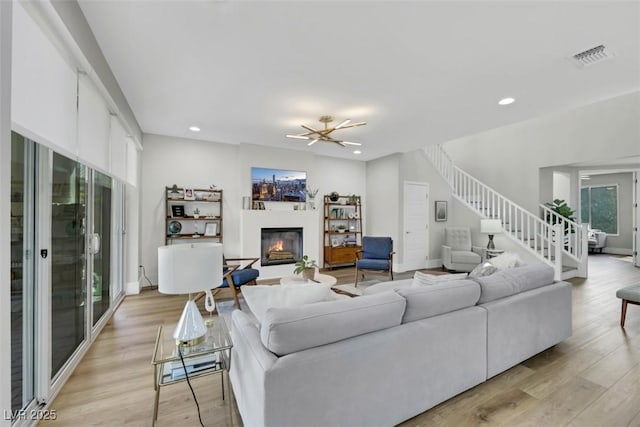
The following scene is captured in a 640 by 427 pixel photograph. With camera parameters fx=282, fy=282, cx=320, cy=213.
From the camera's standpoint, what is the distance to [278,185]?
563cm

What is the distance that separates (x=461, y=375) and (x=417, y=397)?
0.42m

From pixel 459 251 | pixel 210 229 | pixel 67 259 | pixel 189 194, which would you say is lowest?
pixel 459 251

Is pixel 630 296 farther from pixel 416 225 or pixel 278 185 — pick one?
pixel 278 185

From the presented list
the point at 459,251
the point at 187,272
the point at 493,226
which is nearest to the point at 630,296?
the point at 493,226

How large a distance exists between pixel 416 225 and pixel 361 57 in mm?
4637

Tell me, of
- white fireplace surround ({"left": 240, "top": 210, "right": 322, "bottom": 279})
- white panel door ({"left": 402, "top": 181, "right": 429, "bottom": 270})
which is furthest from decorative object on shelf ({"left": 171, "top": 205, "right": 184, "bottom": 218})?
white panel door ({"left": 402, "top": 181, "right": 429, "bottom": 270})

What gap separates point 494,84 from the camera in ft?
9.72

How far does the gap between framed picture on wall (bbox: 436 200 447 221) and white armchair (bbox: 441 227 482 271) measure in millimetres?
369

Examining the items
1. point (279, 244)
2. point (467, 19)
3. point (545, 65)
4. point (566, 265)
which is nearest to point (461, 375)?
point (467, 19)

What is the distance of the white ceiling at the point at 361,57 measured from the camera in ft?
6.33

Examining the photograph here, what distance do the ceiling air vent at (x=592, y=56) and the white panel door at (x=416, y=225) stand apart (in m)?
3.80

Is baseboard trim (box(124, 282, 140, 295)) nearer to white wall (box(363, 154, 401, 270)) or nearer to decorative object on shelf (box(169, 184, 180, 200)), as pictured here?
decorative object on shelf (box(169, 184, 180, 200))

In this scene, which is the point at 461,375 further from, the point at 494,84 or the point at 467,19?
the point at 494,84

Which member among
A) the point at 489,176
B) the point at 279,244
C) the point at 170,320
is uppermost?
the point at 489,176
